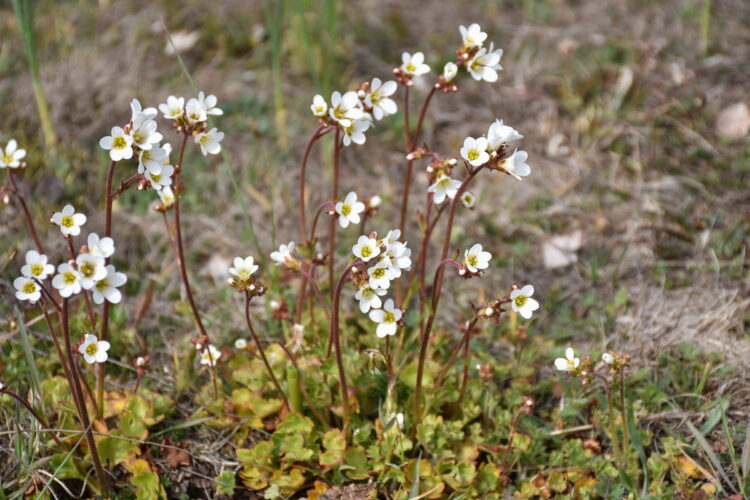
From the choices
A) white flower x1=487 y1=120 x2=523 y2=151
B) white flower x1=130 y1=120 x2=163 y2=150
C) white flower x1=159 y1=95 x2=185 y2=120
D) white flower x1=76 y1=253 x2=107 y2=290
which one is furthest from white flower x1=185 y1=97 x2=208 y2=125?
white flower x1=487 y1=120 x2=523 y2=151

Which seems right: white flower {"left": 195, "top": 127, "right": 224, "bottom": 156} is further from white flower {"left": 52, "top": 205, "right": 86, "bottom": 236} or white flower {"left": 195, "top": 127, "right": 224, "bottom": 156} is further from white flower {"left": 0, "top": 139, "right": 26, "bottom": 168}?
white flower {"left": 0, "top": 139, "right": 26, "bottom": 168}

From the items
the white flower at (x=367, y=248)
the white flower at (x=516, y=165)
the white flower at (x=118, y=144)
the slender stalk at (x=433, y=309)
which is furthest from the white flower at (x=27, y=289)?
the white flower at (x=516, y=165)

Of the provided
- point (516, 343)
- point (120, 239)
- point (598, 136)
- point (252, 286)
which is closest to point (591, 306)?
point (516, 343)

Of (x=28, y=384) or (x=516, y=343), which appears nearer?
(x=28, y=384)

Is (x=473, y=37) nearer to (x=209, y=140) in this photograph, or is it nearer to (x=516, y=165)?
(x=516, y=165)

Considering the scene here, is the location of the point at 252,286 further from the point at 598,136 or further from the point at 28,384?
the point at 598,136
